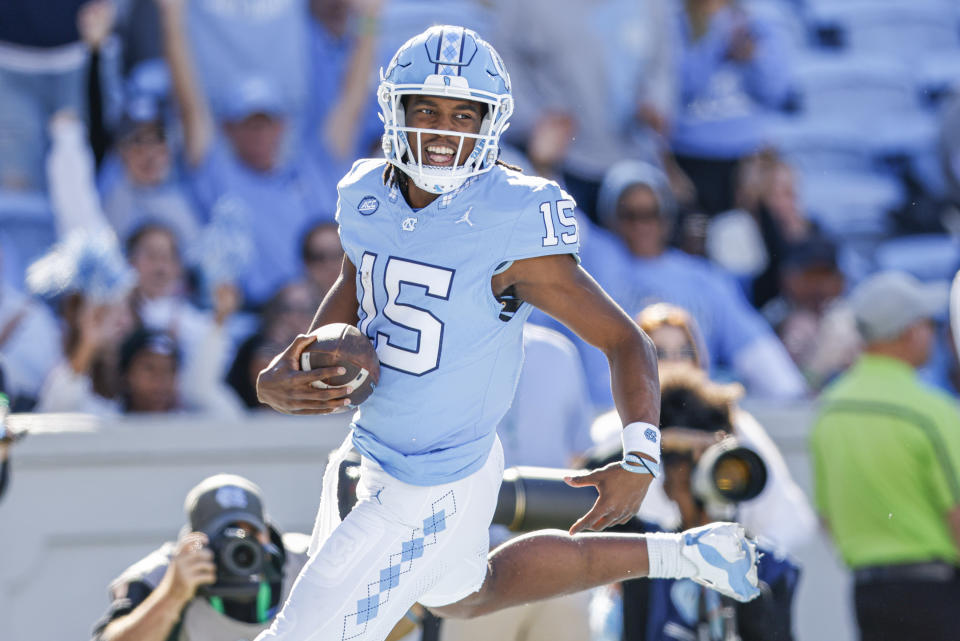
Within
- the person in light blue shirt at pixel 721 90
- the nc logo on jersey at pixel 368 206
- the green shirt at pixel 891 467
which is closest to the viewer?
the nc logo on jersey at pixel 368 206

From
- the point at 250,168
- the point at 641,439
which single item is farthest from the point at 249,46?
the point at 641,439

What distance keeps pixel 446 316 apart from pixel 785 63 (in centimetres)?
572

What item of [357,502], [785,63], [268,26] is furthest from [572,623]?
[785,63]

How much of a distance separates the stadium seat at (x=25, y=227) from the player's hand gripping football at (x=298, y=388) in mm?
3581

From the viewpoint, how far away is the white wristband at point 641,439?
2.92m

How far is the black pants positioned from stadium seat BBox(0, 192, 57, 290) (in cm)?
365

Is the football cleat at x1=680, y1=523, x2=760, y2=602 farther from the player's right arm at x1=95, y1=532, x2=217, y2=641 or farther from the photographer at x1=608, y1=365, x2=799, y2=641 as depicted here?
the player's right arm at x1=95, y1=532, x2=217, y2=641

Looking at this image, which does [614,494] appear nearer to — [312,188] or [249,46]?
[312,188]

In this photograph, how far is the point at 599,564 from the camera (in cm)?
327

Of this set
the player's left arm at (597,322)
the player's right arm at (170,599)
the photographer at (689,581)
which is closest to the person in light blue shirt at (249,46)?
the photographer at (689,581)

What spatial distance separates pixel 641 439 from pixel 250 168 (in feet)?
12.8

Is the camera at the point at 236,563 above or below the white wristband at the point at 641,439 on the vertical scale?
below

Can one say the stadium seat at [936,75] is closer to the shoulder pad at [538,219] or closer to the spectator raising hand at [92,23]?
the spectator raising hand at [92,23]

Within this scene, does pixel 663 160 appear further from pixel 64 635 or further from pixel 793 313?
pixel 64 635
